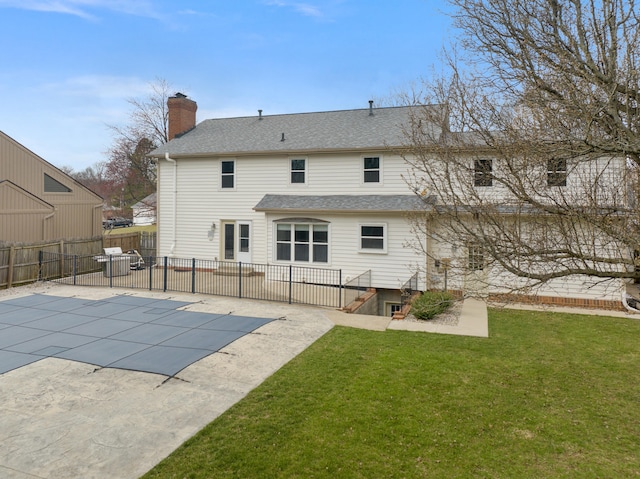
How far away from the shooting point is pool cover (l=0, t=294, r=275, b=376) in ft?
27.3

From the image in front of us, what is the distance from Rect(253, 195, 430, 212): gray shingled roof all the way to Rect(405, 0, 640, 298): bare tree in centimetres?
824

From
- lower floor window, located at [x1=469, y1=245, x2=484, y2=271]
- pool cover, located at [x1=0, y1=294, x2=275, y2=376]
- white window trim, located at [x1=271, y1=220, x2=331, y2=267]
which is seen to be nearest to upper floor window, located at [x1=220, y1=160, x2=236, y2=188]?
white window trim, located at [x1=271, y1=220, x2=331, y2=267]

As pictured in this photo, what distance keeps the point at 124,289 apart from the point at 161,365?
890 centimetres

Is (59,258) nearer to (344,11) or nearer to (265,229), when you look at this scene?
(265,229)

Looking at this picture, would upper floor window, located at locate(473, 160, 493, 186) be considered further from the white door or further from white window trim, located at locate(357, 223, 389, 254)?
the white door

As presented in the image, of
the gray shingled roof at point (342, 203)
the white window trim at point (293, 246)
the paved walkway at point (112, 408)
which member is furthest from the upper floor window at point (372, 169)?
the paved walkway at point (112, 408)

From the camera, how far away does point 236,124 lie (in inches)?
869

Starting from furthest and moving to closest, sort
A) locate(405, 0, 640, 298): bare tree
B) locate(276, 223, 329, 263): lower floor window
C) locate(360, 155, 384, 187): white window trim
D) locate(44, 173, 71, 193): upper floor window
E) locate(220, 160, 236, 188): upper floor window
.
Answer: locate(44, 173, 71, 193): upper floor window < locate(220, 160, 236, 188): upper floor window < locate(360, 155, 384, 187): white window trim < locate(276, 223, 329, 263): lower floor window < locate(405, 0, 640, 298): bare tree

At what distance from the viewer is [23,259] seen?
16.3 m

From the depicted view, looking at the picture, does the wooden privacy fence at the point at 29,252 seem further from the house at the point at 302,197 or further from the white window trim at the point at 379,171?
the white window trim at the point at 379,171

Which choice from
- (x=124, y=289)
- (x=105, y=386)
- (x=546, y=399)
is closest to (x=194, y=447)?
(x=105, y=386)

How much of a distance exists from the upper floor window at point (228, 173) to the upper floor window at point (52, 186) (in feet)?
28.8

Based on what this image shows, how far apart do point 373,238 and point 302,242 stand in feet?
9.97

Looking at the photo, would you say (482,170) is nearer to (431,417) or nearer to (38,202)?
(431,417)
